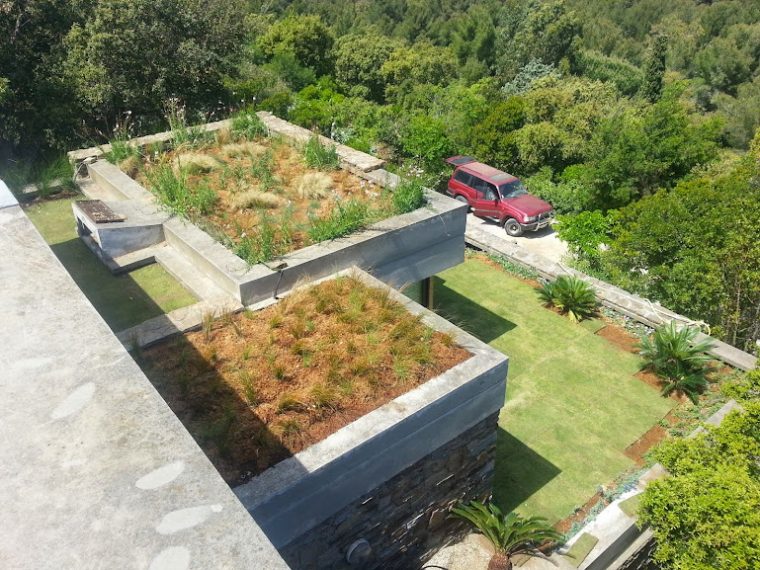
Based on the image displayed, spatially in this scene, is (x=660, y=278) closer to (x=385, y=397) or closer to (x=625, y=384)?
(x=625, y=384)

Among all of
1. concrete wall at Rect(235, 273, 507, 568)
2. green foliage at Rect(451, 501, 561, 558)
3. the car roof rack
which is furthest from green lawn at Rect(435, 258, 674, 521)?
the car roof rack

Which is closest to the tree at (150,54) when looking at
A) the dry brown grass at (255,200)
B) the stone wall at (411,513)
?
the dry brown grass at (255,200)

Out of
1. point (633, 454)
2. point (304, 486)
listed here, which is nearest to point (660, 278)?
point (633, 454)

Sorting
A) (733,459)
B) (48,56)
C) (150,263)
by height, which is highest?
(48,56)

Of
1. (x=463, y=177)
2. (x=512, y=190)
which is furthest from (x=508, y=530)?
(x=463, y=177)

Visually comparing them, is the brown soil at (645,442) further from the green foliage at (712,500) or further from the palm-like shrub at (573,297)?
the palm-like shrub at (573,297)
